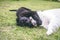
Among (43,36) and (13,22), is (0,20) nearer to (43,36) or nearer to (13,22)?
(13,22)

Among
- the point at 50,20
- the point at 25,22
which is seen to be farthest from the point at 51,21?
the point at 25,22

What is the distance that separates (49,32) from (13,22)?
1.96 ft

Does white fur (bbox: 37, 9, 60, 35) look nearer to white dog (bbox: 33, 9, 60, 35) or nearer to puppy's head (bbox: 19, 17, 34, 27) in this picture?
white dog (bbox: 33, 9, 60, 35)

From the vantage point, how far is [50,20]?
69.2 inches

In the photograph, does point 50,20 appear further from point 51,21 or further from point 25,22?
point 25,22

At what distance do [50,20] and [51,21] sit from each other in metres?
0.07

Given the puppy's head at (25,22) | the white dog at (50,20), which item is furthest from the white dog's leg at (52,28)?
the puppy's head at (25,22)

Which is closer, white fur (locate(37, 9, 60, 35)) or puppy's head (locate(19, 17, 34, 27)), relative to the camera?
white fur (locate(37, 9, 60, 35))

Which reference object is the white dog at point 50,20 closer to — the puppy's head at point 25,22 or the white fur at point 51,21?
the white fur at point 51,21

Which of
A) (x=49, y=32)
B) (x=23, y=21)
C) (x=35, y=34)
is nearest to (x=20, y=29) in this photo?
(x=23, y=21)

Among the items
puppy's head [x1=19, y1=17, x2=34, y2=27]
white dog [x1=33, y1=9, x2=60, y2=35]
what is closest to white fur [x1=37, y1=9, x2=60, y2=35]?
white dog [x1=33, y1=9, x2=60, y2=35]

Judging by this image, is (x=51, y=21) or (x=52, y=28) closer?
(x=52, y=28)

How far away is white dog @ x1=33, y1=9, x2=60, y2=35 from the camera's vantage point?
156cm

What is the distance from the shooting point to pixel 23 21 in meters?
1.77
